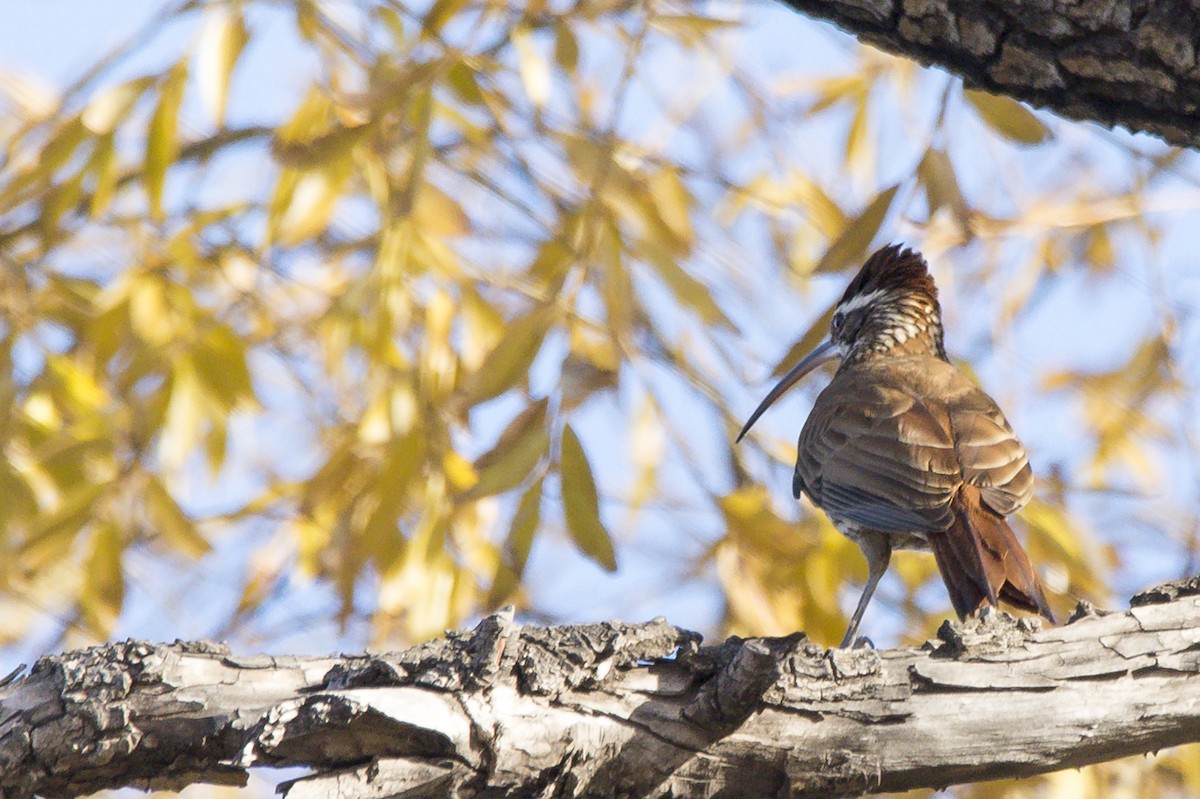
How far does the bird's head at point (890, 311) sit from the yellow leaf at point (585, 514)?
2236 mm

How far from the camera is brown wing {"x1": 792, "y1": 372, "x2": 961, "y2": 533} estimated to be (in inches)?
163

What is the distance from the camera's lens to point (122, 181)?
566 cm

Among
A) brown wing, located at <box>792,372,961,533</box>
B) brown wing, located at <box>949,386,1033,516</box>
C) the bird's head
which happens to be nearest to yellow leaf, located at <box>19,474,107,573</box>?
brown wing, located at <box>792,372,961,533</box>

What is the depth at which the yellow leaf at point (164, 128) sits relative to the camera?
409 centimetres

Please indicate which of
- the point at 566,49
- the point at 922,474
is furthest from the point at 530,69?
the point at 922,474

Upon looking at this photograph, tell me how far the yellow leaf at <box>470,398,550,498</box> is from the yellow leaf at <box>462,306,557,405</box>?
98 millimetres

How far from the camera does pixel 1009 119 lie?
3.54m

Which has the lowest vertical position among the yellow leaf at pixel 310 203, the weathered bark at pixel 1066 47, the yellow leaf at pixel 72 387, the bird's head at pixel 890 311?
the weathered bark at pixel 1066 47

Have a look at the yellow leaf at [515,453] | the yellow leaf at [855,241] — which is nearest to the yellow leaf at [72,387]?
the yellow leaf at [515,453]

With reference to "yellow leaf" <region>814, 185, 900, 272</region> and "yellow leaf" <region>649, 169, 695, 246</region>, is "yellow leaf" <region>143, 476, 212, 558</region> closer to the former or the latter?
"yellow leaf" <region>649, 169, 695, 246</region>

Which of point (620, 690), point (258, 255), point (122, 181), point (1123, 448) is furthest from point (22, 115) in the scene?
point (1123, 448)

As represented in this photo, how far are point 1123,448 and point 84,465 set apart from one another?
413 centimetres

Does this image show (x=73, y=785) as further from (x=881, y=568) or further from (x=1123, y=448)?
(x=1123, y=448)

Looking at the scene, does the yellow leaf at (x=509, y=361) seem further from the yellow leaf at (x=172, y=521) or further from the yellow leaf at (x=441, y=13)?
the yellow leaf at (x=172, y=521)
